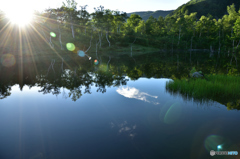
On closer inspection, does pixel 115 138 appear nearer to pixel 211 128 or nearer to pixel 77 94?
pixel 211 128

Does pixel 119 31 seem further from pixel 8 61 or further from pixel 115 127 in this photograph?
pixel 115 127

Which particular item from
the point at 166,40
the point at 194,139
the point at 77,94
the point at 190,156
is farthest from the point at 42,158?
the point at 166,40

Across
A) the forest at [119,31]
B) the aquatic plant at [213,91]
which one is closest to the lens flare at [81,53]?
the forest at [119,31]

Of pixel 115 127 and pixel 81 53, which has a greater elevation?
pixel 81 53

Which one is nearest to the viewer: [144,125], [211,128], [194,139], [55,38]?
[194,139]

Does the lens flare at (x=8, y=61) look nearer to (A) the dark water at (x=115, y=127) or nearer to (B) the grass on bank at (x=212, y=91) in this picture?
(A) the dark water at (x=115, y=127)

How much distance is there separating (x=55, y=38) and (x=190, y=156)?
80604mm

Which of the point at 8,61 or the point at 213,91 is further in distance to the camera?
the point at 8,61

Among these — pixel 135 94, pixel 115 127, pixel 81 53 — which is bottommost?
pixel 115 127

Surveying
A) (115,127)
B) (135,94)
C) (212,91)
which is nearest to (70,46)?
(135,94)

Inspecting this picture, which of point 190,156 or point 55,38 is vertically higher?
point 55,38

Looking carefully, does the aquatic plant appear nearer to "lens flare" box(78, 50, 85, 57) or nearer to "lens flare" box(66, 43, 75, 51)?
"lens flare" box(78, 50, 85, 57)

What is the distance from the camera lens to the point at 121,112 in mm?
10625

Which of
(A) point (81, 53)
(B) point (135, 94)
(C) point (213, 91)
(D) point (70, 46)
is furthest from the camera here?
(D) point (70, 46)
